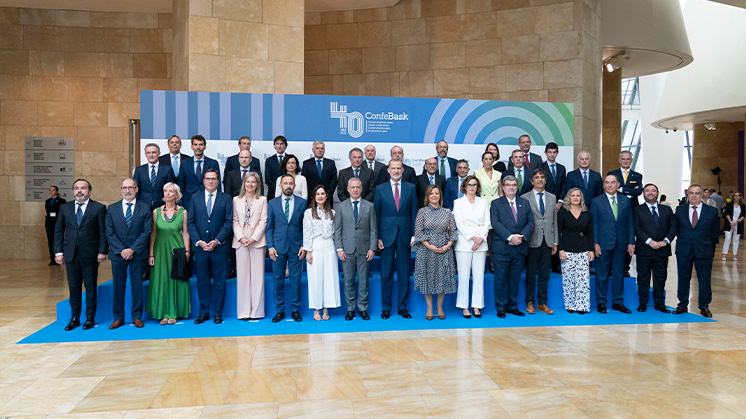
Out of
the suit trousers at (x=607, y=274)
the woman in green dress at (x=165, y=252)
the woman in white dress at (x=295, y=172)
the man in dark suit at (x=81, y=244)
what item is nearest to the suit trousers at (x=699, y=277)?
the suit trousers at (x=607, y=274)

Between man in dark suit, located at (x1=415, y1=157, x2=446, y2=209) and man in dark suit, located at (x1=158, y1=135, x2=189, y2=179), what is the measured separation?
2997 mm

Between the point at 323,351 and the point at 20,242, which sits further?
the point at 20,242

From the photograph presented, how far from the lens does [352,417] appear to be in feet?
12.9

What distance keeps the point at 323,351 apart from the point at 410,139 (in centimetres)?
408

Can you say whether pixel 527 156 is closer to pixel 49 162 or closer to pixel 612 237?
pixel 612 237

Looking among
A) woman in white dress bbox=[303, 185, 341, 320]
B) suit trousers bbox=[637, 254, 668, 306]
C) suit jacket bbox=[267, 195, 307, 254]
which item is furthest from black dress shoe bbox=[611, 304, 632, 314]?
suit jacket bbox=[267, 195, 307, 254]

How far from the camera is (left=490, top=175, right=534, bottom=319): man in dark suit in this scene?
7.12m

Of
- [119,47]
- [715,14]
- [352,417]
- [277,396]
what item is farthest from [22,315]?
[715,14]

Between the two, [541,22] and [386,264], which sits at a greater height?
[541,22]

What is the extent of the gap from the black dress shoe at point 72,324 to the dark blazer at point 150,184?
153 cm

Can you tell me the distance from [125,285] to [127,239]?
0.52m

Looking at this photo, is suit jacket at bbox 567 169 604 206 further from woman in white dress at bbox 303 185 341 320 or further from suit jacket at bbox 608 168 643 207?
woman in white dress at bbox 303 185 341 320

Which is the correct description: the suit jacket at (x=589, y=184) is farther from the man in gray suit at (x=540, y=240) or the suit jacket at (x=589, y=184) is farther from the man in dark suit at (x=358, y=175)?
the man in dark suit at (x=358, y=175)

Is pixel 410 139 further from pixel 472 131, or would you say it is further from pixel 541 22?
pixel 541 22
